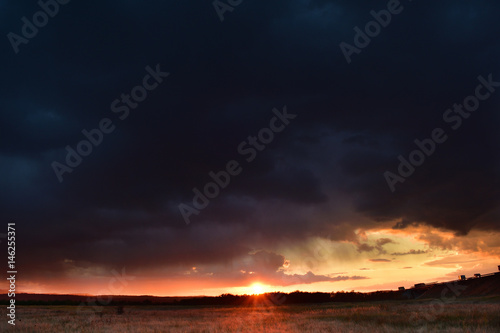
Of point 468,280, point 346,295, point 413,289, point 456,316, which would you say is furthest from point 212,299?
point 456,316

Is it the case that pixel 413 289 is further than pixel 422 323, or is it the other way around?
pixel 413 289

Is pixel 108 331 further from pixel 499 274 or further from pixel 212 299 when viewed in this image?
pixel 212 299

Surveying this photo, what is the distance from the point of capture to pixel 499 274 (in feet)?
311

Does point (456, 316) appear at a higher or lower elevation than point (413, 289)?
higher

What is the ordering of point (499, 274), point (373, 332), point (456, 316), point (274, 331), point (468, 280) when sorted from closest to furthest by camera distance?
point (373, 332) < point (274, 331) < point (456, 316) < point (499, 274) < point (468, 280)

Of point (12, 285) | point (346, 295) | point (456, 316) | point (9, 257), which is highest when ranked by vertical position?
point (9, 257)

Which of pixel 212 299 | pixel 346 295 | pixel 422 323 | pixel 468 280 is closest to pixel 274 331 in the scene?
pixel 422 323

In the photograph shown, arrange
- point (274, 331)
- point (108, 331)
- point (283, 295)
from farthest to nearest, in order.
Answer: point (283, 295) → point (108, 331) → point (274, 331)

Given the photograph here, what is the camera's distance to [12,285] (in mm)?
25203

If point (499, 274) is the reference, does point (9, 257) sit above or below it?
above

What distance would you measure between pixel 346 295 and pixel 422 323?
126m

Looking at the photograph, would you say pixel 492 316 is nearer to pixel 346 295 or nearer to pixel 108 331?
pixel 108 331

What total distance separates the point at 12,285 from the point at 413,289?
128275 mm

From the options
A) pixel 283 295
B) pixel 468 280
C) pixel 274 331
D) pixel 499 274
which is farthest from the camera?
pixel 283 295
